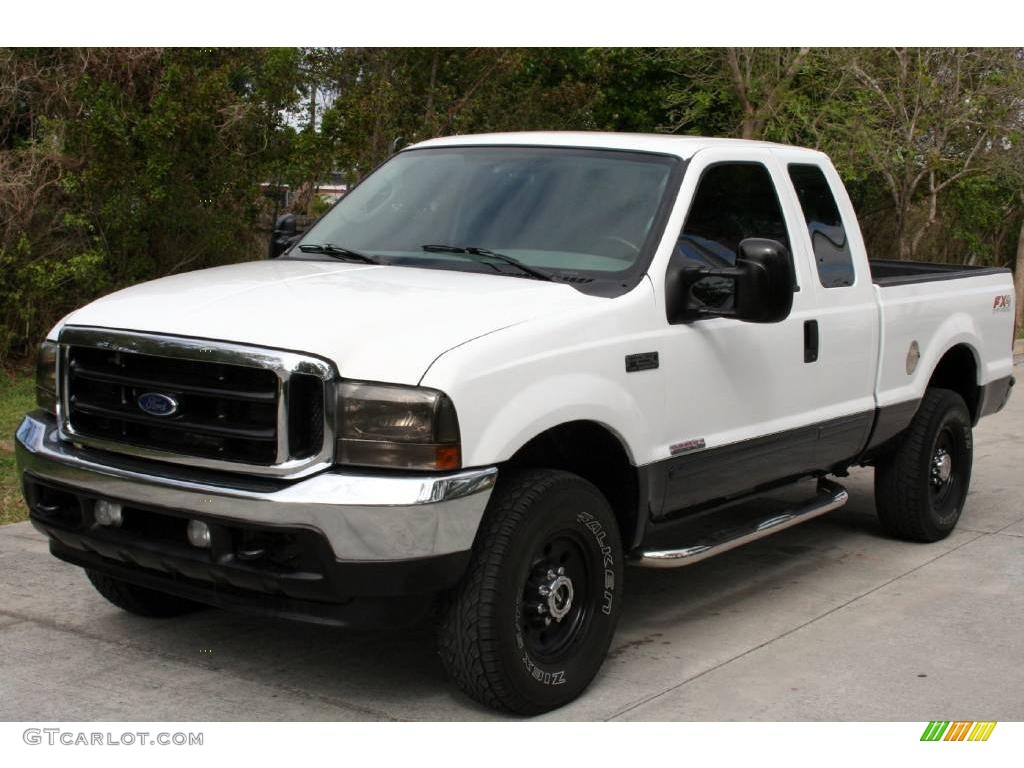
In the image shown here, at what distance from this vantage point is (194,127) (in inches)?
445

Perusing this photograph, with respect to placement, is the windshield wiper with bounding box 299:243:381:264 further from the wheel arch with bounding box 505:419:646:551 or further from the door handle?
the door handle

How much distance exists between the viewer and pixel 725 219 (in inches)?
231

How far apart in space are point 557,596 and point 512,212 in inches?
66.3

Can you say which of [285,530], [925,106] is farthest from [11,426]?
[925,106]

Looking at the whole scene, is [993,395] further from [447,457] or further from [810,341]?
[447,457]

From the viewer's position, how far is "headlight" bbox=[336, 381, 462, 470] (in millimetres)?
4262

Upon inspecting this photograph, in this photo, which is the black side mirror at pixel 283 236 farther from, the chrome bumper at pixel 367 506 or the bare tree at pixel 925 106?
the bare tree at pixel 925 106

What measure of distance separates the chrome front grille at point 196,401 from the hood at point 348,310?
71mm

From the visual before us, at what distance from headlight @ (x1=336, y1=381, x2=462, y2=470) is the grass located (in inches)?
145

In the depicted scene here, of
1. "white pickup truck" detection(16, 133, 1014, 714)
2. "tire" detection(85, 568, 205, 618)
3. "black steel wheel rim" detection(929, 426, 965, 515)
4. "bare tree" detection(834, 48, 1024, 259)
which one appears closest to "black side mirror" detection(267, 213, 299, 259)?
"white pickup truck" detection(16, 133, 1014, 714)

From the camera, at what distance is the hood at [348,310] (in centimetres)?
435

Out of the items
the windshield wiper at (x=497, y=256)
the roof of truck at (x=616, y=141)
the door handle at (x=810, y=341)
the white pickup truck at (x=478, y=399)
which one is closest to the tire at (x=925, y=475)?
the white pickup truck at (x=478, y=399)

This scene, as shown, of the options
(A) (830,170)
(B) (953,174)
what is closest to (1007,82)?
(B) (953,174)

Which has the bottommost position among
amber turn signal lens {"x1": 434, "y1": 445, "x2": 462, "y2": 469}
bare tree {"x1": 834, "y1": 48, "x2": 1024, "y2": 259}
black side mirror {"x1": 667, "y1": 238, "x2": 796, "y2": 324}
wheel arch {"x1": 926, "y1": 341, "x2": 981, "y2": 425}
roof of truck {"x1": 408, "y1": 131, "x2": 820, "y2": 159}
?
wheel arch {"x1": 926, "y1": 341, "x2": 981, "y2": 425}
